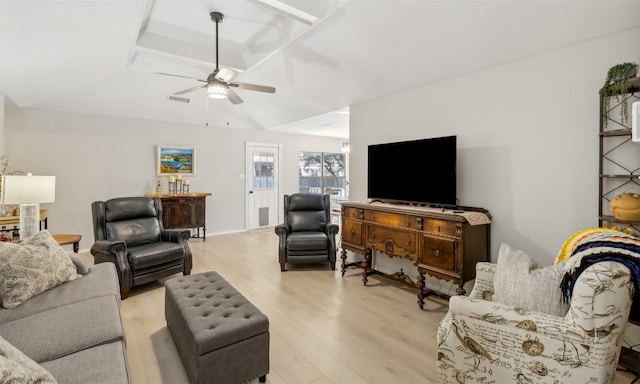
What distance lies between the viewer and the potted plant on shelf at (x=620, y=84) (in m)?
2.05

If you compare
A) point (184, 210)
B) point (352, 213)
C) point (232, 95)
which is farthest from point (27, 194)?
point (352, 213)

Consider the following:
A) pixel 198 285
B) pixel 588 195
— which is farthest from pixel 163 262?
pixel 588 195

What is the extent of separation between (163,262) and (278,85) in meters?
2.92

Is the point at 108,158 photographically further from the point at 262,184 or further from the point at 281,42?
the point at 281,42

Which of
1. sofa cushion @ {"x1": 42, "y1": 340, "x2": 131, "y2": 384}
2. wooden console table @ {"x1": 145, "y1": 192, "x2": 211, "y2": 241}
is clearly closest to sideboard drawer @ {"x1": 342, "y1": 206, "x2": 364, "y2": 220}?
sofa cushion @ {"x1": 42, "y1": 340, "x2": 131, "y2": 384}

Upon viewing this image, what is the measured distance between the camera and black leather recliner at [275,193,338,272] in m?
4.10

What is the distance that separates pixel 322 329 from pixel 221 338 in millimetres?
1089

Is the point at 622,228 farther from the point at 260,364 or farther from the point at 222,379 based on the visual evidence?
the point at 222,379

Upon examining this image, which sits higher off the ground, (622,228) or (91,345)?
(622,228)

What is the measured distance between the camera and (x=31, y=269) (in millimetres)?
2057

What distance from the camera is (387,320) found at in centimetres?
273

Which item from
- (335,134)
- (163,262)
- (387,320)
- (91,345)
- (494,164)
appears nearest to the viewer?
(91,345)

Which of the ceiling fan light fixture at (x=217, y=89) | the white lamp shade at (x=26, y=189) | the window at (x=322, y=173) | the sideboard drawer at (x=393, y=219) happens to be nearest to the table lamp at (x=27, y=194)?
the white lamp shade at (x=26, y=189)

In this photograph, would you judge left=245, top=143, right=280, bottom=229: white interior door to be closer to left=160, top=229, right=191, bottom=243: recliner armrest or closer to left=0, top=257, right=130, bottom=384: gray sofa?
left=160, top=229, right=191, bottom=243: recliner armrest
